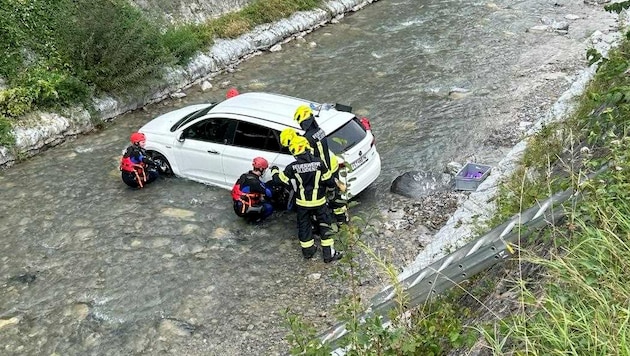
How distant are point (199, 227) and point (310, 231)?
199 cm

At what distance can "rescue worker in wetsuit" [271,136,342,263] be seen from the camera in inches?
291

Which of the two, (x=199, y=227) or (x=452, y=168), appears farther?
(x=452, y=168)

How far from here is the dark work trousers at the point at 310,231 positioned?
7.66 metres

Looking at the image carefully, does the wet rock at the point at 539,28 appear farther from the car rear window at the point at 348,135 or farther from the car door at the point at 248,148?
the car door at the point at 248,148

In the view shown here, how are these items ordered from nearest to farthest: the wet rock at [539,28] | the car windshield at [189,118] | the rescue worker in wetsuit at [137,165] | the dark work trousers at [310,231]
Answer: the dark work trousers at [310,231] < the rescue worker in wetsuit at [137,165] < the car windshield at [189,118] < the wet rock at [539,28]

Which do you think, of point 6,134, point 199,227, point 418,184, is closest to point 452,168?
point 418,184

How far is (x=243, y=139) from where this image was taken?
888 centimetres

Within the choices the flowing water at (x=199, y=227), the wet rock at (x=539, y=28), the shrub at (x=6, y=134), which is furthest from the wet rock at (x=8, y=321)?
the wet rock at (x=539, y=28)

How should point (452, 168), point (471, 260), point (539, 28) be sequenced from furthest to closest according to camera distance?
point (539, 28), point (452, 168), point (471, 260)

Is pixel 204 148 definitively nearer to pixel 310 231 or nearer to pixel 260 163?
pixel 260 163

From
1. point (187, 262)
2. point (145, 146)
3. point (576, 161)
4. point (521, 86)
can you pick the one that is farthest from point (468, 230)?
point (521, 86)

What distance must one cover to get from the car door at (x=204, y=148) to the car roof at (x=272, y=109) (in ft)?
0.89

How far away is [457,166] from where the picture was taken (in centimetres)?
973

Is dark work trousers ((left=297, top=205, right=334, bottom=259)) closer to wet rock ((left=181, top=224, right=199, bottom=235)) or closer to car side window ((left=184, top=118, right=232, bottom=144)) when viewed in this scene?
wet rock ((left=181, top=224, right=199, bottom=235))
